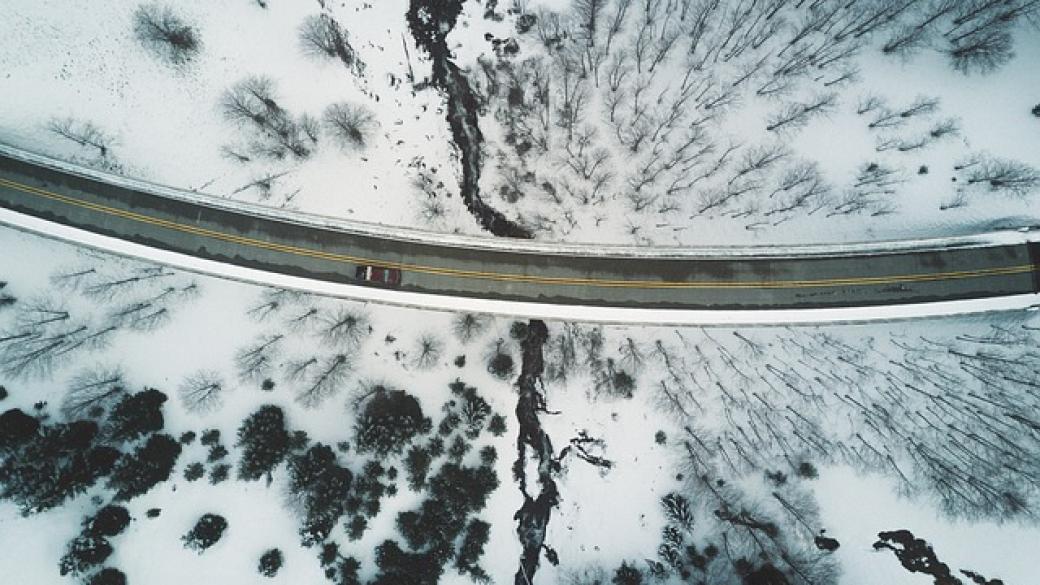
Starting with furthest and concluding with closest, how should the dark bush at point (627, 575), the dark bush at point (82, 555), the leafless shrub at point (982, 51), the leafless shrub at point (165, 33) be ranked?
the leafless shrub at point (165, 33), the dark bush at point (627, 575), the leafless shrub at point (982, 51), the dark bush at point (82, 555)

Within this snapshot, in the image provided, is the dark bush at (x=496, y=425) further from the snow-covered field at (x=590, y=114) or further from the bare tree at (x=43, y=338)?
the bare tree at (x=43, y=338)

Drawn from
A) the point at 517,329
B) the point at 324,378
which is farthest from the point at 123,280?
the point at 517,329

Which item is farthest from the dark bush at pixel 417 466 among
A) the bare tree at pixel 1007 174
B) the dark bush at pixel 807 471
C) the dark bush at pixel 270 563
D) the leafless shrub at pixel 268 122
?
the bare tree at pixel 1007 174

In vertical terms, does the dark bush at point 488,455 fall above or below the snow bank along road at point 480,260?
below

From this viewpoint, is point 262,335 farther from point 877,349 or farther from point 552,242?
point 877,349

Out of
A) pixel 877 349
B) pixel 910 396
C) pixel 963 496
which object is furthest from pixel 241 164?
pixel 963 496

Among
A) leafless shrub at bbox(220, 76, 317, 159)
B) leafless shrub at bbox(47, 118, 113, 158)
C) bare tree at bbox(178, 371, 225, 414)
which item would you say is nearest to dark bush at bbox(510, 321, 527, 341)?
leafless shrub at bbox(220, 76, 317, 159)

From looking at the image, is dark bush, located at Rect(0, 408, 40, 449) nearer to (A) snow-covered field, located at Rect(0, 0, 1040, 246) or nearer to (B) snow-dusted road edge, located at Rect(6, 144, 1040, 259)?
(B) snow-dusted road edge, located at Rect(6, 144, 1040, 259)
